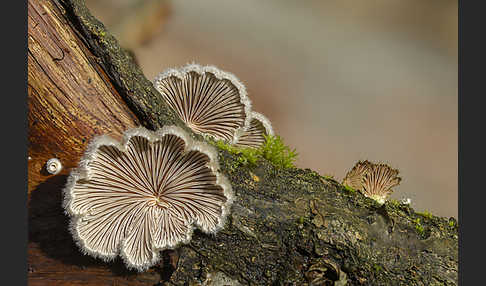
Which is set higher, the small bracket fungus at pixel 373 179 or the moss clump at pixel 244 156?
the small bracket fungus at pixel 373 179

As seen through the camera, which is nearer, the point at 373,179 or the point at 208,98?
the point at 208,98

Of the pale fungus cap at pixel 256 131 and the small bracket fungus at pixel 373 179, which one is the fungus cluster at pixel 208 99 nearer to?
the pale fungus cap at pixel 256 131

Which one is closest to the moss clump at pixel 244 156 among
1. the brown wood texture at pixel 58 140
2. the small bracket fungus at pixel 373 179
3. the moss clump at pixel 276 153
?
the moss clump at pixel 276 153

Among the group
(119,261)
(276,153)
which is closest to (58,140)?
(119,261)

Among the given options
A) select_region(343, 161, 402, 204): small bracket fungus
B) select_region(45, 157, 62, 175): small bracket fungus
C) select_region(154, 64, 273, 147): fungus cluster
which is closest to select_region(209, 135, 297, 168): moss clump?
select_region(154, 64, 273, 147): fungus cluster

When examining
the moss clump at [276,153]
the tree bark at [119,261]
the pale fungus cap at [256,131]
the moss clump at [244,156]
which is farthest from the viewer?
the pale fungus cap at [256,131]

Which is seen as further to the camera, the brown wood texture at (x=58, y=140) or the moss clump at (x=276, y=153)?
the moss clump at (x=276, y=153)

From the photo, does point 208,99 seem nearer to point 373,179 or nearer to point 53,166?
point 53,166
